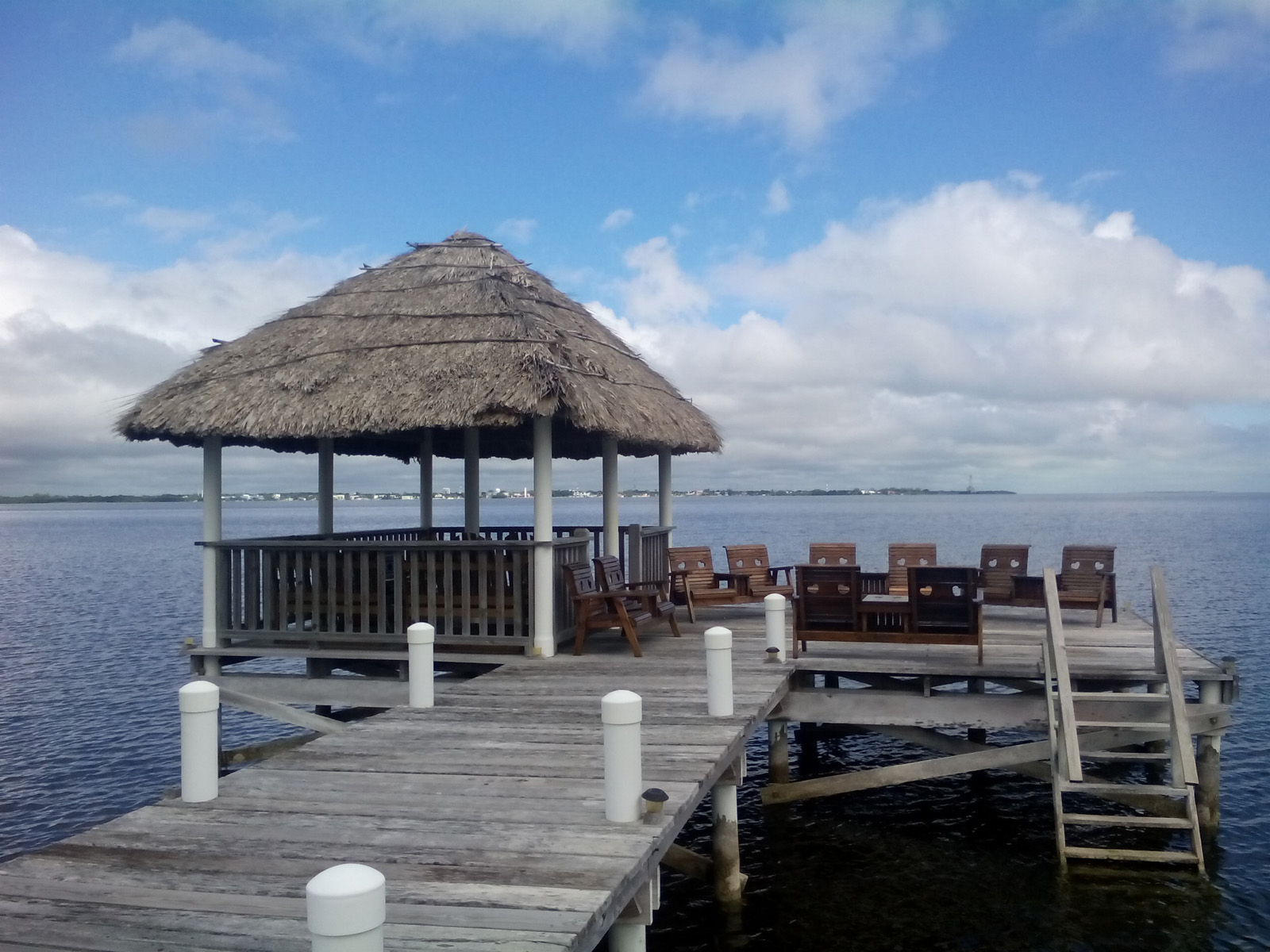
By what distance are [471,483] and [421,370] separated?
15.0 ft

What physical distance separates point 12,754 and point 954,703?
1387 cm

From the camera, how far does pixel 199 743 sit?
5.47 m

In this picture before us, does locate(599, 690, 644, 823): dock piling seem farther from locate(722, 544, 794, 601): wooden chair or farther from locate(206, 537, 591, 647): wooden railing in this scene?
locate(722, 544, 794, 601): wooden chair

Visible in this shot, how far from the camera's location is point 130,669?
21375mm


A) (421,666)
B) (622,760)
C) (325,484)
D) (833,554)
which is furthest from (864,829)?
(325,484)

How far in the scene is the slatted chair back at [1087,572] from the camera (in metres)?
10.8

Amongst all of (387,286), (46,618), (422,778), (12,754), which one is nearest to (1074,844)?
(422,778)

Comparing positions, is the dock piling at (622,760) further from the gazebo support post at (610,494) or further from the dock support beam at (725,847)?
the gazebo support post at (610,494)

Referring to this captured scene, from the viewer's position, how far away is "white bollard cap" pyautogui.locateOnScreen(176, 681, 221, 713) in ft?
17.9

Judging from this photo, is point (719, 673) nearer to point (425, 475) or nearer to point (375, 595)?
point (375, 595)

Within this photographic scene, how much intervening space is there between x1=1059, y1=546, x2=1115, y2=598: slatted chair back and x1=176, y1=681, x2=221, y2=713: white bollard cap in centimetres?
878

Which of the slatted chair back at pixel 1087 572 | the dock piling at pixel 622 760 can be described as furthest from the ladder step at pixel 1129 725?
the dock piling at pixel 622 760

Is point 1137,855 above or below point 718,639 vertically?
below

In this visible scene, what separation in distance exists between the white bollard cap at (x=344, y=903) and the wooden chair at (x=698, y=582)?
28.9ft
